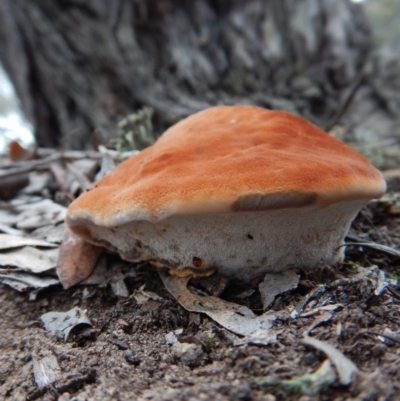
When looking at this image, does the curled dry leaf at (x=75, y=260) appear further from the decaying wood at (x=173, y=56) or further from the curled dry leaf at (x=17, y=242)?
the decaying wood at (x=173, y=56)

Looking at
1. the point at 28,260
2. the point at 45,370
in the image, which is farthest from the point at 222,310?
the point at 28,260

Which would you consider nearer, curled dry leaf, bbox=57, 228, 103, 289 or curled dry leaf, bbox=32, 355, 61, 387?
curled dry leaf, bbox=32, 355, 61, 387

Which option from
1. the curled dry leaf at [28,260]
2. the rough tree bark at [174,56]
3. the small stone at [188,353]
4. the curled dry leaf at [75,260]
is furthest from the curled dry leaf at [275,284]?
the rough tree bark at [174,56]

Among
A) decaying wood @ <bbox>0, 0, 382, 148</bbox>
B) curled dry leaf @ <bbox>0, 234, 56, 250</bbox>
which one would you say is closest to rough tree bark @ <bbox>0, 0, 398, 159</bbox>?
decaying wood @ <bbox>0, 0, 382, 148</bbox>

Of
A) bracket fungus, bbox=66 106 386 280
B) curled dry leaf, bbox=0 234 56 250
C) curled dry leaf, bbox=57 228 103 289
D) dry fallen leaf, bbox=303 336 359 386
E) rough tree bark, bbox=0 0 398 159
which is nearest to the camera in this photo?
dry fallen leaf, bbox=303 336 359 386

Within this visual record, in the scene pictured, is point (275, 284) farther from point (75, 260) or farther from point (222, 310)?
point (75, 260)

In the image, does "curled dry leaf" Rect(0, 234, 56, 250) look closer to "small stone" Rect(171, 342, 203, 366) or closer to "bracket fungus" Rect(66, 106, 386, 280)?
"bracket fungus" Rect(66, 106, 386, 280)
